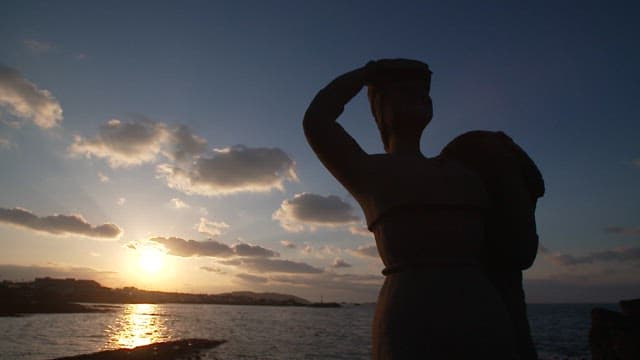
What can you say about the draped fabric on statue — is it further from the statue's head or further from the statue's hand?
the statue's hand

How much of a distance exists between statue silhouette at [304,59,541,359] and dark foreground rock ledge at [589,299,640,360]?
59.5 feet

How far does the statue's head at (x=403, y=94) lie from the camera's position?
2935 millimetres

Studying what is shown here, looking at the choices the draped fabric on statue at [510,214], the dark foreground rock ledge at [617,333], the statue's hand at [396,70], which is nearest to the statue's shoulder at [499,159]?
the draped fabric on statue at [510,214]

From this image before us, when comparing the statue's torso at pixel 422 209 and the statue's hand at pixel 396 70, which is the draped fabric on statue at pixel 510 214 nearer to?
the statue's torso at pixel 422 209

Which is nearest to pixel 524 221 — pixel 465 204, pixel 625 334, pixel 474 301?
pixel 465 204

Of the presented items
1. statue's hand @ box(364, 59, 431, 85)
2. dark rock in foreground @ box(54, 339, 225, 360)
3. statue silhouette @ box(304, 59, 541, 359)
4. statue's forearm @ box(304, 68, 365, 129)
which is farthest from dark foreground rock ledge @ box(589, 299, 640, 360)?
dark rock in foreground @ box(54, 339, 225, 360)

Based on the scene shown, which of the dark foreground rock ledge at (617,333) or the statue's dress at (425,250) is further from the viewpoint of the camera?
the dark foreground rock ledge at (617,333)

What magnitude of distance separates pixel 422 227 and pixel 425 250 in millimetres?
124

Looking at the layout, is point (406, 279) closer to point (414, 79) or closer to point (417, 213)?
point (417, 213)

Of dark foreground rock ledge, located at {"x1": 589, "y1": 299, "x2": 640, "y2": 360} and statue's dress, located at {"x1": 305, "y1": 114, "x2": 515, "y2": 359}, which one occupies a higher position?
statue's dress, located at {"x1": 305, "y1": 114, "x2": 515, "y2": 359}

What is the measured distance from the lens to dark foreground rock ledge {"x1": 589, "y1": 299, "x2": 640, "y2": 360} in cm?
1723

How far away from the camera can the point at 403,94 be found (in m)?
2.96

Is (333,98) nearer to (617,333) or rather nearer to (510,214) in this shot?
(510,214)

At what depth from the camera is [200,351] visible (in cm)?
3941
